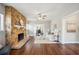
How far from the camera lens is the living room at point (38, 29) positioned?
17.3 feet

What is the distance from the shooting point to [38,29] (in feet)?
41.0

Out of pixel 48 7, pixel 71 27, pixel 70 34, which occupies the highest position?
pixel 48 7

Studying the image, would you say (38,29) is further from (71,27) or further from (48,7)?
(48,7)

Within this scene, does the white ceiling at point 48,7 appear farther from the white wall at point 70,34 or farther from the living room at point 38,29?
the white wall at point 70,34

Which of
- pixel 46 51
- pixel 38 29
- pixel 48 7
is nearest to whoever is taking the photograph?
pixel 46 51

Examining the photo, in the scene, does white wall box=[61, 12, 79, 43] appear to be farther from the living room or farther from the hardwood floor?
the hardwood floor

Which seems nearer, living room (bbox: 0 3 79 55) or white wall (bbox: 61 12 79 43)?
living room (bbox: 0 3 79 55)

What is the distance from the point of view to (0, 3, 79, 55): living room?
5.27 metres

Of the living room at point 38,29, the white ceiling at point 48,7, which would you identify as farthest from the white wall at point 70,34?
the white ceiling at point 48,7

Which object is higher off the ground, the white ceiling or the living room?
the white ceiling

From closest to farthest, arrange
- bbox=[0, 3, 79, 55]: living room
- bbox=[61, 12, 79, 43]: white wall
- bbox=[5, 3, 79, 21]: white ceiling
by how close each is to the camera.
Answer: bbox=[5, 3, 79, 21]: white ceiling
bbox=[0, 3, 79, 55]: living room
bbox=[61, 12, 79, 43]: white wall

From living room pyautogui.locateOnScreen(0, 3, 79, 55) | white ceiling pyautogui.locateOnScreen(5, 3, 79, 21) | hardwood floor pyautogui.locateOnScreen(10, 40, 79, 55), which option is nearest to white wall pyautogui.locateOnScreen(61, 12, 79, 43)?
living room pyautogui.locateOnScreen(0, 3, 79, 55)

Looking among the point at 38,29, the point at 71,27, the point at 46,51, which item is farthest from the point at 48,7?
the point at 38,29

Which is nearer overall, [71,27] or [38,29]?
[71,27]
